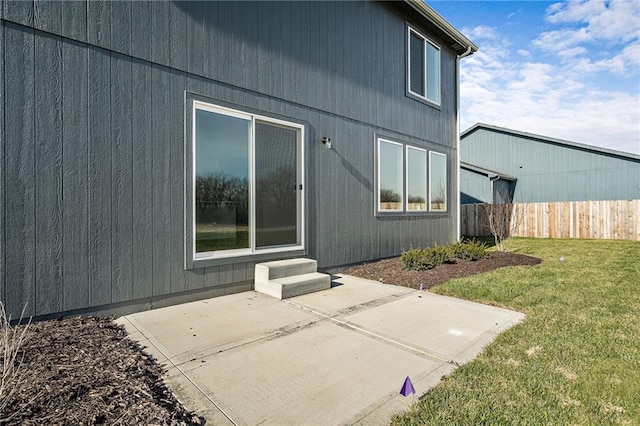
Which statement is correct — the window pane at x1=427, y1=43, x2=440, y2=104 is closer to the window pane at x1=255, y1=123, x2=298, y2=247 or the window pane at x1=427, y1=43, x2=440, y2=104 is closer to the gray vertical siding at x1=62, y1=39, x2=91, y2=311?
the window pane at x1=255, y1=123, x2=298, y2=247

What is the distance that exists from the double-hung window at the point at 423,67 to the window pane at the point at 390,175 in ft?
5.46

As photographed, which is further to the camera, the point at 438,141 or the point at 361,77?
the point at 438,141

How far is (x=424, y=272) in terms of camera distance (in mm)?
5844

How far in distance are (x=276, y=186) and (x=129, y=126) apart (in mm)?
2114

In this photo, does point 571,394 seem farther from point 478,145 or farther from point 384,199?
point 478,145

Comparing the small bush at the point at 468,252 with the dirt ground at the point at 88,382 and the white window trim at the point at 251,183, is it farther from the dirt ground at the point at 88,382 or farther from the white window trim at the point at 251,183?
the dirt ground at the point at 88,382

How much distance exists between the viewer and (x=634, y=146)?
78.2ft

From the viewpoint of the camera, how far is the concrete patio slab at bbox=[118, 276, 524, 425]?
1.99 meters

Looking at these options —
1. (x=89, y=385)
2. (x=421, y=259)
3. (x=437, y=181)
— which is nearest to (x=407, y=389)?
(x=89, y=385)

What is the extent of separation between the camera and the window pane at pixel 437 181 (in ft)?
27.6

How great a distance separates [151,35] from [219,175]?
5.79 feet

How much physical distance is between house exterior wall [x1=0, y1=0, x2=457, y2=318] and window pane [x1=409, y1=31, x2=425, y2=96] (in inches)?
106

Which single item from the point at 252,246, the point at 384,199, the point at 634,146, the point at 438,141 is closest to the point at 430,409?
the point at 252,246

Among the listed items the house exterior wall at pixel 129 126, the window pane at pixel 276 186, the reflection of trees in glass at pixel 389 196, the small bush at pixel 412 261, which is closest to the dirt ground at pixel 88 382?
the house exterior wall at pixel 129 126
